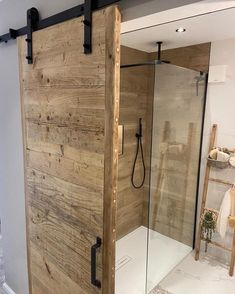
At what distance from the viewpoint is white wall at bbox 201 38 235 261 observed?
2.28m

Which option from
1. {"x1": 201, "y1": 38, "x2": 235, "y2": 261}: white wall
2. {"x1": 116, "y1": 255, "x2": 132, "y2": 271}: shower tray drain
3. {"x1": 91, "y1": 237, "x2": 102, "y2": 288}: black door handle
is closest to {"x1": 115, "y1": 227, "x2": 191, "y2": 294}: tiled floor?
{"x1": 116, "y1": 255, "x2": 132, "y2": 271}: shower tray drain

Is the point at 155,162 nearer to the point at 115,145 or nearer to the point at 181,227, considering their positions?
the point at 181,227

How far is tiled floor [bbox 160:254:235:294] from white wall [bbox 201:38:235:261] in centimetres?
19

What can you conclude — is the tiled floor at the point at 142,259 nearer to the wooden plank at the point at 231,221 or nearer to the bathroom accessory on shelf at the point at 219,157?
the wooden plank at the point at 231,221

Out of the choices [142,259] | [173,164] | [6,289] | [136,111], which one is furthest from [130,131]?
[6,289]

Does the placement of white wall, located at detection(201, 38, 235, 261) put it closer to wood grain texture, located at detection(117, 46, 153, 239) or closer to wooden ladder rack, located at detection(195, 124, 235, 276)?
wooden ladder rack, located at detection(195, 124, 235, 276)

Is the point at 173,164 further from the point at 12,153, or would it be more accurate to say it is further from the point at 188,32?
the point at 12,153

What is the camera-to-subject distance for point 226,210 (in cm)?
234

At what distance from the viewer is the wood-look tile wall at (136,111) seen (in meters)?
2.47

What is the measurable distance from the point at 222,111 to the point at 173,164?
749 mm

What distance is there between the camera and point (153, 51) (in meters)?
2.63

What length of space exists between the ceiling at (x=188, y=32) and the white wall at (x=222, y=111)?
15cm

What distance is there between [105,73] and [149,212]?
2156 mm

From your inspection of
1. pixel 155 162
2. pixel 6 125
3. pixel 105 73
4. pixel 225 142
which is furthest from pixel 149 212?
pixel 105 73
